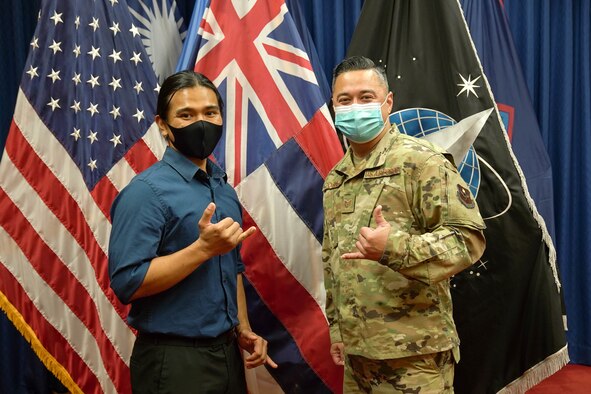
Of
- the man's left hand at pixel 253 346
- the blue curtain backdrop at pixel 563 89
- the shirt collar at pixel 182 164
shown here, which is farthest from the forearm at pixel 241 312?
the blue curtain backdrop at pixel 563 89

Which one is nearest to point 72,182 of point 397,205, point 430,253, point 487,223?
point 397,205

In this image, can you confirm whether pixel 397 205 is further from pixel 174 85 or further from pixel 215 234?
pixel 174 85

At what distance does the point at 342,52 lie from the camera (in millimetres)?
2809

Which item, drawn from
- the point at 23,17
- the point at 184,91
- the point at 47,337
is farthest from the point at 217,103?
the point at 23,17

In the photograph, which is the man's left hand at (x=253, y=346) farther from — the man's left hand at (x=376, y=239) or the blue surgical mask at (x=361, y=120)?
the blue surgical mask at (x=361, y=120)

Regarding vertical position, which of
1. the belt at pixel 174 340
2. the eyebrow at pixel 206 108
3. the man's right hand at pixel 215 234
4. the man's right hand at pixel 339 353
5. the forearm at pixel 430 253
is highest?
the eyebrow at pixel 206 108

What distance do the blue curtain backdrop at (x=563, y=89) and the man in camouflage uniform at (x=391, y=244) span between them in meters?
1.30

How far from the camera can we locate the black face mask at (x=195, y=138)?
144 cm

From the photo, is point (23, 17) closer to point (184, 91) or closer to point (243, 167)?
point (243, 167)

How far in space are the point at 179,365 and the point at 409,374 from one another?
0.66 metres

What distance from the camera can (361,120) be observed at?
1609 mm

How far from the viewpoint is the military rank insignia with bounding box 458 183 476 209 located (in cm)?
145

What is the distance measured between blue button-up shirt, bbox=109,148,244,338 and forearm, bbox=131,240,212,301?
2cm

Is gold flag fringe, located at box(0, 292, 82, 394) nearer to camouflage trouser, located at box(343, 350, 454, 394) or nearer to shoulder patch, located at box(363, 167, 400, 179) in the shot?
camouflage trouser, located at box(343, 350, 454, 394)
